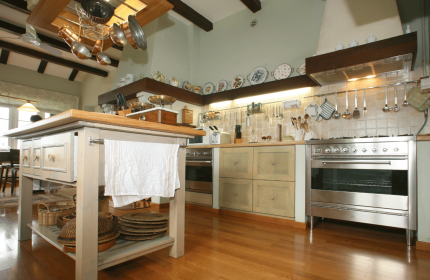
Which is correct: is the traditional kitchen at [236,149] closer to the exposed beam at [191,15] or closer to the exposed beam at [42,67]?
the exposed beam at [191,15]

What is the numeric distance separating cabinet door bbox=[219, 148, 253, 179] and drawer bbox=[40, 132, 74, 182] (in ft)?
6.72

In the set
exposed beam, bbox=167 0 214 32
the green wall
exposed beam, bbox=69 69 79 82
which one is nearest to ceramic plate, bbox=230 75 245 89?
exposed beam, bbox=167 0 214 32

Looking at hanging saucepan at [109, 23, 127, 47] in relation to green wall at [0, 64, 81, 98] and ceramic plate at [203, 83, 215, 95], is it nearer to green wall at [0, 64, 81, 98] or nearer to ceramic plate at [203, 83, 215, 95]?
ceramic plate at [203, 83, 215, 95]

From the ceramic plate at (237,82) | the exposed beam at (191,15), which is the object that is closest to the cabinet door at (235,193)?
the ceramic plate at (237,82)

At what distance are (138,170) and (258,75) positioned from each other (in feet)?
9.33

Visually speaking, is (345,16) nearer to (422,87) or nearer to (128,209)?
(422,87)

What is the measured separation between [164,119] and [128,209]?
2.30 m

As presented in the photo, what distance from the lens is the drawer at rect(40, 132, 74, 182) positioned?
1233mm

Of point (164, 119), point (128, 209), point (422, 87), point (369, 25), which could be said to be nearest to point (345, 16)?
point (369, 25)

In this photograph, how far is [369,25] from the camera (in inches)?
103

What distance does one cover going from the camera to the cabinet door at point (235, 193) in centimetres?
293

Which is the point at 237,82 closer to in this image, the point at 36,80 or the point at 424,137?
the point at 424,137

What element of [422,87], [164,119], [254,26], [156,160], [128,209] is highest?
[254,26]

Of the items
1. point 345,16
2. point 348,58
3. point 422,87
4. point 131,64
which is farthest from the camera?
point 131,64
